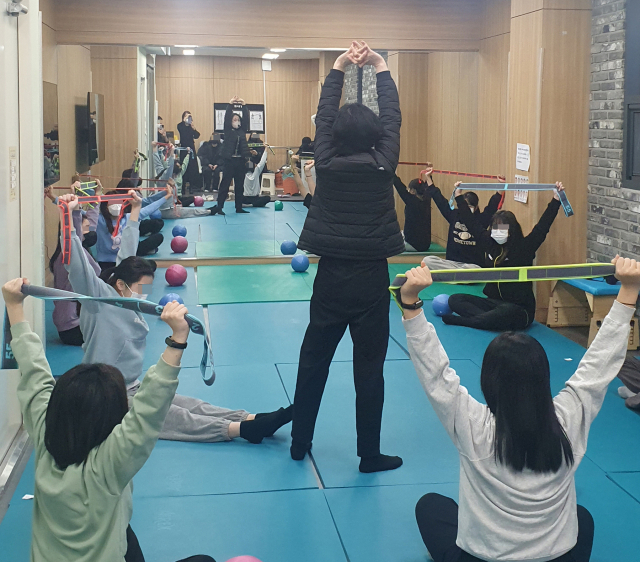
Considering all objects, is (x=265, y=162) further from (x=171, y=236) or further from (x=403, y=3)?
(x=403, y=3)

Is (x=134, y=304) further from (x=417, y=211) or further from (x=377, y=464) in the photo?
(x=417, y=211)

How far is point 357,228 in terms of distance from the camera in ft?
11.1

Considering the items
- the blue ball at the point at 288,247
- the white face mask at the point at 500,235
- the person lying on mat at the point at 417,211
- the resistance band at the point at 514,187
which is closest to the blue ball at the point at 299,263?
the blue ball at the point at 288,247

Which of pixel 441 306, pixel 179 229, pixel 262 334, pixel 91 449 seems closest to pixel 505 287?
pixel 441 306

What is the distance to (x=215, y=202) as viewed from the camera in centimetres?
915

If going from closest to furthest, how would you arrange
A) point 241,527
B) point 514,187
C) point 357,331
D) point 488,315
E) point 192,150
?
point 241,527
point 357,331
point 514,187
point 488,315
point 192,150

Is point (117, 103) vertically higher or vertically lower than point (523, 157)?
higher

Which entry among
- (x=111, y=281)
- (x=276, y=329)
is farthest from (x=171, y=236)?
(x=111, y=281)

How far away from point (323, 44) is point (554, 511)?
21.1 ft

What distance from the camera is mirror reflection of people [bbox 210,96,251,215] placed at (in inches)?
330

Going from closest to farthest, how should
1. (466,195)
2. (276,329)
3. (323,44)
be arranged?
1. (276,329)
2. (466,195)
3. (323,44)

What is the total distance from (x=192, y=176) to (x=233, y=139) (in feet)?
2.20

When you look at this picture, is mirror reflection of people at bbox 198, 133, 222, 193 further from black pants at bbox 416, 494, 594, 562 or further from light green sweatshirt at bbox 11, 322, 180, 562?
light green sweatshirt at bbox 11, 322, 180, 562

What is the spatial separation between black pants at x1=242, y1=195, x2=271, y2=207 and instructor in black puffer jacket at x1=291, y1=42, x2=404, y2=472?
5519 millimetres
